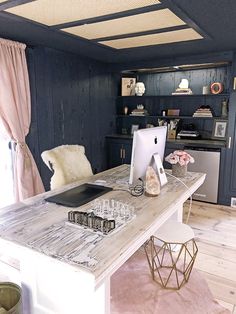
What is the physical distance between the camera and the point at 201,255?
8.20 ft

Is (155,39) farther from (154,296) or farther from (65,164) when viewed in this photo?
(154,296)

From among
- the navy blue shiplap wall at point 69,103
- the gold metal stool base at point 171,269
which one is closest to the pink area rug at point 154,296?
the gold metal stool base at point 171,269

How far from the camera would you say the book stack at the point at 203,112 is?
4.00 m

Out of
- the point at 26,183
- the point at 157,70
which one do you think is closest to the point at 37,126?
the point at 26,183

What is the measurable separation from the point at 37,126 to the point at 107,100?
167 centimetres

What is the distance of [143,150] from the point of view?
1.88 metres

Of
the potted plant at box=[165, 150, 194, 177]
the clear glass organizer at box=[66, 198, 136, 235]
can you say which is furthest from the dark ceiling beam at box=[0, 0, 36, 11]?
the potted plant at box=[165, 150, 194, 177]

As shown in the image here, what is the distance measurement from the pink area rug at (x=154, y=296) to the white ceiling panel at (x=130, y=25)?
7.10ft

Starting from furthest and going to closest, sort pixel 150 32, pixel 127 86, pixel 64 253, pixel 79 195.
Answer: pixel 127 86
pixel 150 32
pixel 79 195
pixel 64 253

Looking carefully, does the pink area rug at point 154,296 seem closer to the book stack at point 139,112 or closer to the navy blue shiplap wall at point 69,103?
the navy blue shiplap wall at point 69,103

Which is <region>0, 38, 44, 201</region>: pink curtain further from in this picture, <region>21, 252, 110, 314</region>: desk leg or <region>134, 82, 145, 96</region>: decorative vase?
<region>134, 82, 145, 96</region>: decorative vase

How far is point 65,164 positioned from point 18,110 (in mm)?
1078

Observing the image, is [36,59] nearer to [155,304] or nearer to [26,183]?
[26,183]

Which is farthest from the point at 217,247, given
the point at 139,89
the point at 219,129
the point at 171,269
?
the point at 139,89
